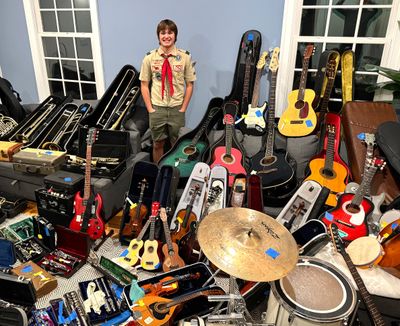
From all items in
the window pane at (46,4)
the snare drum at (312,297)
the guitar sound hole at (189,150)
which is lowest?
the guitar sound hole at (189,150)

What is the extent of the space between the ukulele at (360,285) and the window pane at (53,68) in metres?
4.02

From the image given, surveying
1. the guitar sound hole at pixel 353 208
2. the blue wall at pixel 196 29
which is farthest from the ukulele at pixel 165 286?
the blue wall at pixel 196 29

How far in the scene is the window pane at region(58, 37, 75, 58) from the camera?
4.07 meters

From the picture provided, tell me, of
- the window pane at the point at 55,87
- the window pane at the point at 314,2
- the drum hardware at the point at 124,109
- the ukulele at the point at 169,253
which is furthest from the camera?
the window pane at the point at 55,87

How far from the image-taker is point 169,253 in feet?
7.41

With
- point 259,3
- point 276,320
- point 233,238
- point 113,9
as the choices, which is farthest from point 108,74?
point 276,320

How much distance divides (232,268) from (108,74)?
336 cm

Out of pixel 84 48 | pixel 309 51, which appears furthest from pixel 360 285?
pixel 84 48

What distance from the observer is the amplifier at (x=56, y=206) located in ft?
8.54

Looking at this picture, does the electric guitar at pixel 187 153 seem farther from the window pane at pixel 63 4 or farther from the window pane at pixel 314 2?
the window pane at pixel 63 4

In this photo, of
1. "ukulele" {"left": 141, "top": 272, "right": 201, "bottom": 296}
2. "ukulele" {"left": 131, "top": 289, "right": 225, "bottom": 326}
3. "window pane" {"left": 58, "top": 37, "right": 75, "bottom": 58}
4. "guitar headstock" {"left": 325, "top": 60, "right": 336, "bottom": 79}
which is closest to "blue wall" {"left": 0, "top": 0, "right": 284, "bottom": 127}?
"window pane" {"left": 58, "top": 37, "right": 75, "bottom": 58}

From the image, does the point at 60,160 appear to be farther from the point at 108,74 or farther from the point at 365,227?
the point at 365,227

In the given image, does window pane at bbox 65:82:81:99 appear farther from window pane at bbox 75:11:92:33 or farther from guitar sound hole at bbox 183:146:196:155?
guitar sound hole at bbox 183:146:196:155

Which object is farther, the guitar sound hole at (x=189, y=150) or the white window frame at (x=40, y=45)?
the white window frame at (x=40, y=45)
